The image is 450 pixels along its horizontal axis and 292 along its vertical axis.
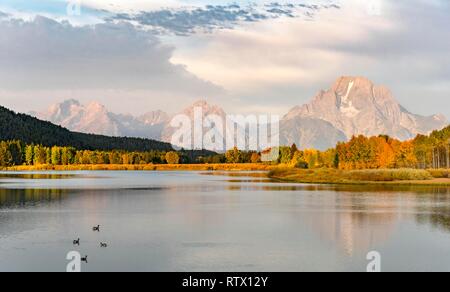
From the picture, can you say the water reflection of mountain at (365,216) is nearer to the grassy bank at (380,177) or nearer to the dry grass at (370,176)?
the grassy bank at (380,177)

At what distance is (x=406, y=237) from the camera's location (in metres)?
47.7

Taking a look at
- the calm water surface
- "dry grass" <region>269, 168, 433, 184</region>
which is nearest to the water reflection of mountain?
the calm water surface

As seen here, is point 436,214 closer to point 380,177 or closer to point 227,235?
point 227,235

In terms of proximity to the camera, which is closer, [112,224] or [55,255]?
[55,255]

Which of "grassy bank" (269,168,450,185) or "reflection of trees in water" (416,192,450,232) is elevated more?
"grassy bank" (269,168,450,185)

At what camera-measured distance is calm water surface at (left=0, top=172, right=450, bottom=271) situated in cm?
3728

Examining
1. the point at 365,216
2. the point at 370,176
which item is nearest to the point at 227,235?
the point at 365,216

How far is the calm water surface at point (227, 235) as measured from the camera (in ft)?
122

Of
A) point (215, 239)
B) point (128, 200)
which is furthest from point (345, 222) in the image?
point (128, 200)

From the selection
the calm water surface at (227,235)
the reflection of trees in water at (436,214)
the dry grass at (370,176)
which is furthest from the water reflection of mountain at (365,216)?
the dry grass at (370,176)

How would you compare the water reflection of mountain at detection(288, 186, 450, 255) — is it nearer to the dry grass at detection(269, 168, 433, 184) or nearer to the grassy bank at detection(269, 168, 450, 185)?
the grassy bank at detection(269, 168, 450, 185)

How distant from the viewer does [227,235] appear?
160 ft
